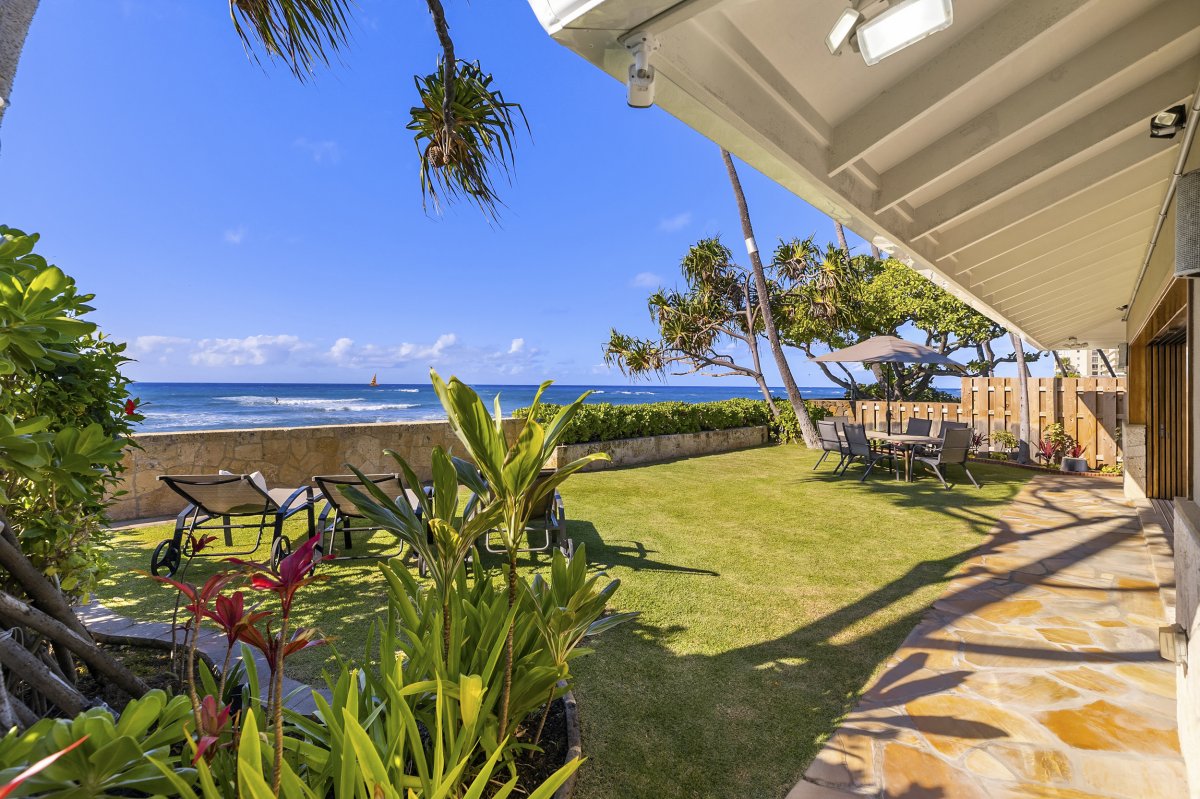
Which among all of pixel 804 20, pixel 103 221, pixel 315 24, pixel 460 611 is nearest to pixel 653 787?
pixel 460 611

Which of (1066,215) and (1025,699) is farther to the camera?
(1066,215)

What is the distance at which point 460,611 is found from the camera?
1859 millimetres

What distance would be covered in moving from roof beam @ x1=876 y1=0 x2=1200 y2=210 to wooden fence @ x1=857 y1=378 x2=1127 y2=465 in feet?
29.1

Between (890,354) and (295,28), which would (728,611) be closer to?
(295,28)

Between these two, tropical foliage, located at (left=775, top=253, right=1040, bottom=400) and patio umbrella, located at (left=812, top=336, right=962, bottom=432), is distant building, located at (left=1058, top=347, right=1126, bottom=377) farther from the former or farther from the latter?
patio umbrella, located at (left=812, top=336, right=962, bottom=432)

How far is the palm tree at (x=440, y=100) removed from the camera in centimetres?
A: 281

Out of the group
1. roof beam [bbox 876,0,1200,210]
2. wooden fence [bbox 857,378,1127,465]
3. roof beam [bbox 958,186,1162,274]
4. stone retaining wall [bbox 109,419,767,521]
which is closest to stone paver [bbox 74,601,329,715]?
stone retaining wall [bbox 109,419,767,521]

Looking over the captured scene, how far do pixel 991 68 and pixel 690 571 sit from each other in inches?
142

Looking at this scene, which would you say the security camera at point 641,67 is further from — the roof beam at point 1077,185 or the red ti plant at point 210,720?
the roof beam at point 1077,185

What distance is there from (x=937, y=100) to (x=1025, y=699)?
111 inches

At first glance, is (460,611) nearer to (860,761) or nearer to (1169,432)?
(860,761)

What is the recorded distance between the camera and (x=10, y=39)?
152 cm

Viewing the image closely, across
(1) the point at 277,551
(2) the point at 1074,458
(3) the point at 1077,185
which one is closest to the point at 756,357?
(2) the point at 1074,458

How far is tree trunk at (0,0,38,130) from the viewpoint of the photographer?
1.50 metres
